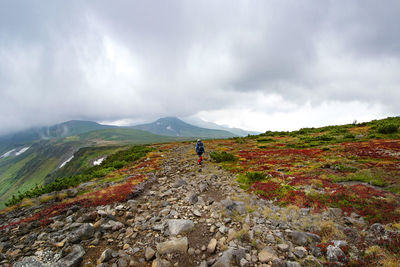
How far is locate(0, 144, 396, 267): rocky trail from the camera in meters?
4.87

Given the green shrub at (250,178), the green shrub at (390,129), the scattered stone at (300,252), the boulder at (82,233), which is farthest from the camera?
the green shrub at (390,129)

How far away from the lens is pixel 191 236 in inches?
241

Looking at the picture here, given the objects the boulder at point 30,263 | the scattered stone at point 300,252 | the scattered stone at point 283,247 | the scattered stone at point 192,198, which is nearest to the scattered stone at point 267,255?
the scattered stone at point 283,247

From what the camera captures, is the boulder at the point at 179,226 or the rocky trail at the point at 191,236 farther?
the boulder at the point at 179,226

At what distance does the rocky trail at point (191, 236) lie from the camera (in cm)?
487

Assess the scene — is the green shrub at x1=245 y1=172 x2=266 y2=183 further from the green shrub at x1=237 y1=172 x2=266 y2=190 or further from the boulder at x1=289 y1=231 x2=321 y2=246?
the boulder at x1=289 y1=231 x2=321 y2=246

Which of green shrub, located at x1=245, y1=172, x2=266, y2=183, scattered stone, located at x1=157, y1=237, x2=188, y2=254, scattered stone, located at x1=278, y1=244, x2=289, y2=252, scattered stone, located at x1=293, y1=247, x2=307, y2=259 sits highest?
green shrub, located at x1=245, y1=172, x2=266, y2=183

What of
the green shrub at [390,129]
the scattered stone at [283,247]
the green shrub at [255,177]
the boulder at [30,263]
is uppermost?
the green shrub at [390,129]

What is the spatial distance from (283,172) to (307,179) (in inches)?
91.4

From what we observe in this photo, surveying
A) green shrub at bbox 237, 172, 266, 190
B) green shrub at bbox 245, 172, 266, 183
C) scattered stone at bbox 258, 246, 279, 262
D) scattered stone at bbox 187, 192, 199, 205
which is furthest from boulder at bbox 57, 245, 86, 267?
green shrub at bbox 245, 172, 266, 183

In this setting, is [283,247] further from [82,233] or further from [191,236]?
[82,233]

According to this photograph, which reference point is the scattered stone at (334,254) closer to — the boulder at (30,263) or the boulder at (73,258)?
the boulder at (73,258)

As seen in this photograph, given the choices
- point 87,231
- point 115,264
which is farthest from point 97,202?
point 115,264

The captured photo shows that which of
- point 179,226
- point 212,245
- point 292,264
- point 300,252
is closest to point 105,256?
point 179,226
